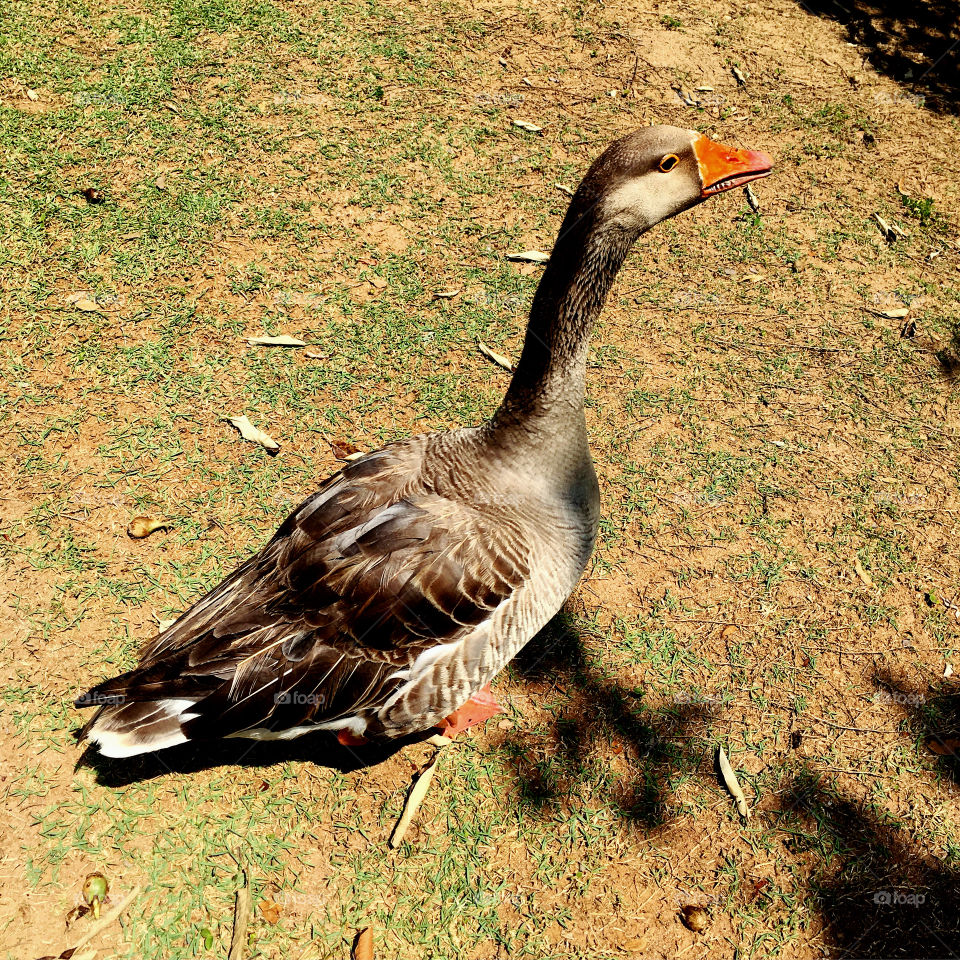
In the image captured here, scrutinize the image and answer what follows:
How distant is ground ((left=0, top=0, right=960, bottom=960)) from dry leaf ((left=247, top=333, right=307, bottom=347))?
0.27 ft

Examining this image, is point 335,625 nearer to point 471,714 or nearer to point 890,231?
point 471,714

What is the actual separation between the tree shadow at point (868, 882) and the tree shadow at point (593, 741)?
1.47 ft

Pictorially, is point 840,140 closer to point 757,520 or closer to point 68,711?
point 757,520

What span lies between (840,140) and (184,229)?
524 centimetres

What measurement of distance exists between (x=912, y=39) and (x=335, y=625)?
7956mm

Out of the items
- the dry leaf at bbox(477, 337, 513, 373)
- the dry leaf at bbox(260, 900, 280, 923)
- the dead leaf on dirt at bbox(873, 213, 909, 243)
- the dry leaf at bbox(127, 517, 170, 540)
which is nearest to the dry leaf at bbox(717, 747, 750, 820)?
the dry leaf at bbox(260, 900, 280, 923)

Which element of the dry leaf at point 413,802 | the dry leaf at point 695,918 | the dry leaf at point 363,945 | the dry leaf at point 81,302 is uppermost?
the dry leaf at point 695,918

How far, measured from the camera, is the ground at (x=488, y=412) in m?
2.72

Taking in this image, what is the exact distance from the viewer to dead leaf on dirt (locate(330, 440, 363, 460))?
387 cm

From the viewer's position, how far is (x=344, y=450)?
3.89m

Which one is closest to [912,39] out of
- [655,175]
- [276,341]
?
[655,175]

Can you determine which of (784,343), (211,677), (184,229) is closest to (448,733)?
(211,677)

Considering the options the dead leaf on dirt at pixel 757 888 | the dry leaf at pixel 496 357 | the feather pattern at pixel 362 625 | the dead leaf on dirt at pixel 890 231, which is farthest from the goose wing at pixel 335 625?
the dead leaf on dirt at pixel 890 231

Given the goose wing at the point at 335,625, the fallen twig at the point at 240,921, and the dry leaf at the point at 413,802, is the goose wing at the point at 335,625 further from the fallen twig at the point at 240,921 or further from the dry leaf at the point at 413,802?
the fallen twig at the point at 240,921
